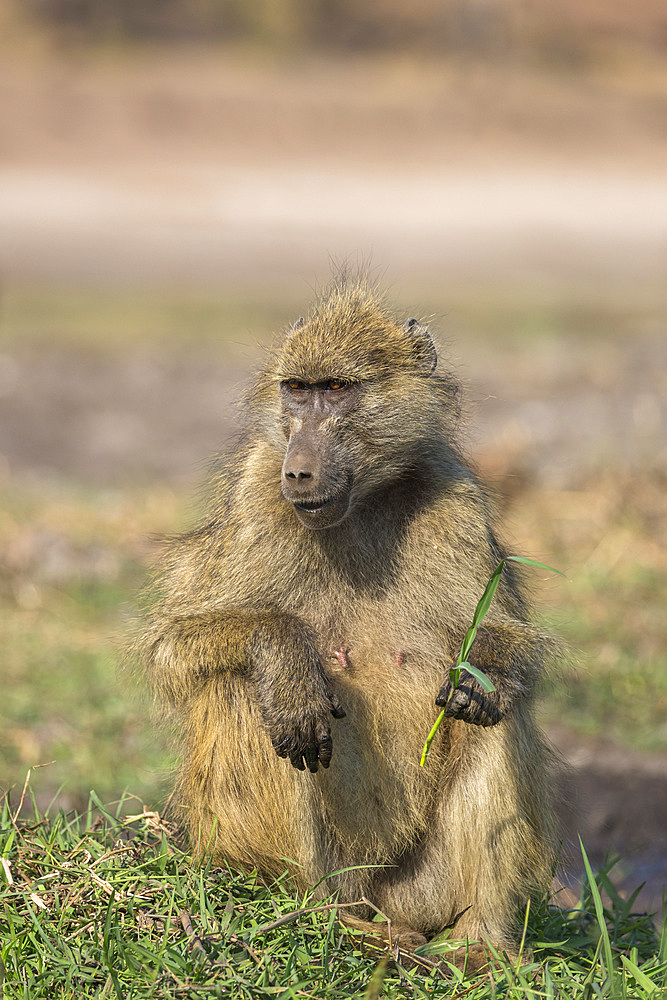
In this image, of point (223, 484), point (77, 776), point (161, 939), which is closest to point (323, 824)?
point (161, 939)

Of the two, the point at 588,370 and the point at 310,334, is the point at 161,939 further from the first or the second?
the point at 588,370

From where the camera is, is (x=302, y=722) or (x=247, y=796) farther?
(x=247, y=796)

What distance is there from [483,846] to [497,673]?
1.41 feet

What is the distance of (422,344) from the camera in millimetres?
3461

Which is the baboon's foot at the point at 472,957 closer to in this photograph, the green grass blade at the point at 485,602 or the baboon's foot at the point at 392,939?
the baboon's foot at the point at 392,939

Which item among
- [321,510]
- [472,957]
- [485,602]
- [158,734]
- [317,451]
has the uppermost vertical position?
[317,451]

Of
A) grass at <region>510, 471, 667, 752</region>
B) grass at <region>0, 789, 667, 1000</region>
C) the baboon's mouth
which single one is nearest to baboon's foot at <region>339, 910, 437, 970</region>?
grass at <region>0, 789, 667, 1000</region>

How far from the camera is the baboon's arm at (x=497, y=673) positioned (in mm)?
2922

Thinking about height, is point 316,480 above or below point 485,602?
above

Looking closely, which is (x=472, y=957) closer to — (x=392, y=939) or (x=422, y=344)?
(x=392, y=939)

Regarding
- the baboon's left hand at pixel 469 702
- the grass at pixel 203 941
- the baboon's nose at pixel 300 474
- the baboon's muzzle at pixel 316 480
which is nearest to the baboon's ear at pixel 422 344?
the baboon's muzzle at pixel 316 480

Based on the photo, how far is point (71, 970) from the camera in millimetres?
2654

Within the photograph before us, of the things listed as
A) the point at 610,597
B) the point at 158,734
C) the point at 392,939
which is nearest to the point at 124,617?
the point at 158,734

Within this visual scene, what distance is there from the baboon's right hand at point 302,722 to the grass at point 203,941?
0.34 metres
